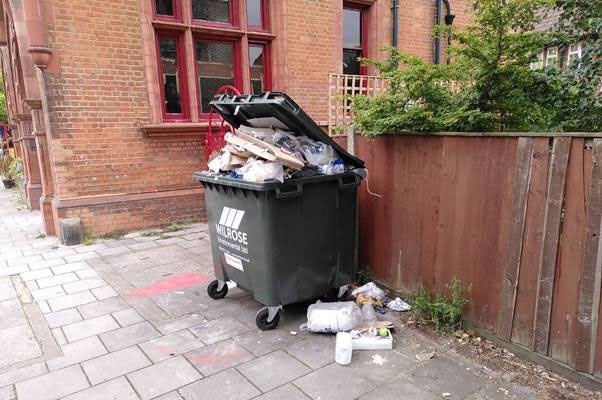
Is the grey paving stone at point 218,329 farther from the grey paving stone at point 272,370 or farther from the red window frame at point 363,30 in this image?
the red window frame at point 363,30

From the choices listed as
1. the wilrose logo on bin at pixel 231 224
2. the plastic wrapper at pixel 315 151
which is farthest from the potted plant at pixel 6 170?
the plastic wrapper at pixel 315 151

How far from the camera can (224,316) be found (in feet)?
11.5

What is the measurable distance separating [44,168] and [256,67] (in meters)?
3.90

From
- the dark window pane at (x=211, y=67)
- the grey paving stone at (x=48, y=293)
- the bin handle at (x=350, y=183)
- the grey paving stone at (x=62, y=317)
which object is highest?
the dark window pane at (x=211, y=67)

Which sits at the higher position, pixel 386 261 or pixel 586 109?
pixel 586 109

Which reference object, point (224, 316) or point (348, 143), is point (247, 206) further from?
point (348, 143)

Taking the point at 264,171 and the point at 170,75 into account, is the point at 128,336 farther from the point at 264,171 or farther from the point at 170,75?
the point at 170,75

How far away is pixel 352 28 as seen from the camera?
8.59 metres

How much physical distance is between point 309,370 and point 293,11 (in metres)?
6.40

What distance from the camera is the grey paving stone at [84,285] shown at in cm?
422

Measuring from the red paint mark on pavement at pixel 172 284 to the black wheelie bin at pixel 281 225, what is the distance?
2.41ft

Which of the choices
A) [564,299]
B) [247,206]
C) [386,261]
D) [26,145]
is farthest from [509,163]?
[26,145]

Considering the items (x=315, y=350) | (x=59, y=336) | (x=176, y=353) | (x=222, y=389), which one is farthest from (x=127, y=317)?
(x=315, y=350)

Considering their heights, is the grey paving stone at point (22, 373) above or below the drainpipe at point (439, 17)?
below
